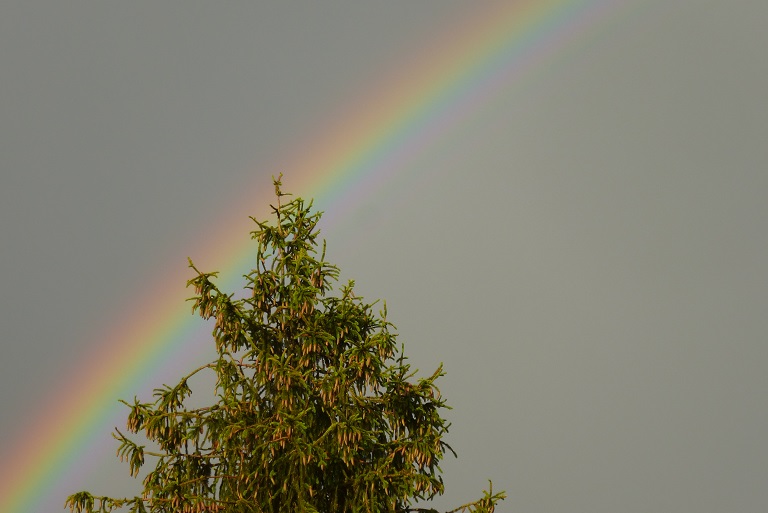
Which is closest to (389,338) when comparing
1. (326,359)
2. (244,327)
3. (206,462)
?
(326,359)

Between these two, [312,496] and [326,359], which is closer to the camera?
[312,496]

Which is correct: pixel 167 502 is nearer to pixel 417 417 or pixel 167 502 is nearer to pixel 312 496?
pixel 312 496

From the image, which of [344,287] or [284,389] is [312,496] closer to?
[284,389]

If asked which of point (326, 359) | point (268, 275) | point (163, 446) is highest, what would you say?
point (268, 275)

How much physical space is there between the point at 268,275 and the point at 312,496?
351 centimetres

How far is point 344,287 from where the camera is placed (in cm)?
1697

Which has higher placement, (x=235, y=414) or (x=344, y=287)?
(x=344, y=287)

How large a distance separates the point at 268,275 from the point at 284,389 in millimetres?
1880

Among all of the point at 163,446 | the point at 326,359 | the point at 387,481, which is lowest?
the point at 387,481

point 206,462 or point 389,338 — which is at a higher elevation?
point 389,338

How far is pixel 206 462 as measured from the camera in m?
16.5

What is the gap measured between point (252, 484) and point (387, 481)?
6.46ft

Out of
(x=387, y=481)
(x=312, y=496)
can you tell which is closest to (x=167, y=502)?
(x=312, y=496)

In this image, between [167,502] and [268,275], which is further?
[268,275]
